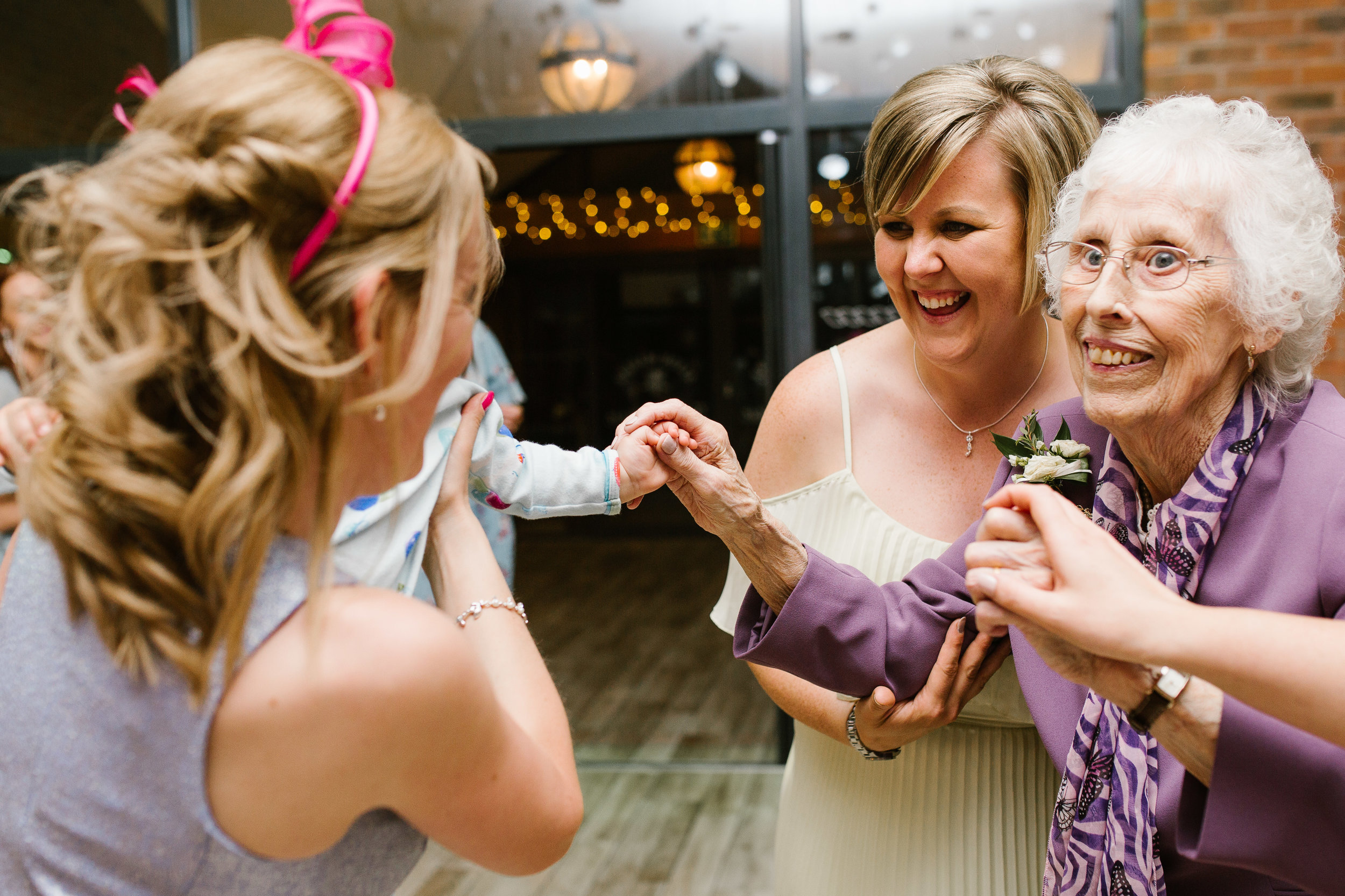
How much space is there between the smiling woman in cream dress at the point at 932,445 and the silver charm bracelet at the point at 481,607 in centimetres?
63

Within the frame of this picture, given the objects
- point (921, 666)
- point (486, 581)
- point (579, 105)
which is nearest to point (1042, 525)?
point (921, 666)

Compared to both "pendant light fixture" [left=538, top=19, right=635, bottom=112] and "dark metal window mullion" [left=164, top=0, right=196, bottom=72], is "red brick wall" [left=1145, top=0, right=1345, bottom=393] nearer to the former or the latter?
"pendant light fixture" [left=538, top=19, right=635, bottom=112]

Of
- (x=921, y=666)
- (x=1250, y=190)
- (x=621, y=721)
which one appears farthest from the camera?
(x=621, y=721)

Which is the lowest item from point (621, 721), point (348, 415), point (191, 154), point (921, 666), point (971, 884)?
point (621, 721)

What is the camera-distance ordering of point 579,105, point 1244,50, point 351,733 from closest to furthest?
point 351,733 < point 1244,50 < point 579,105

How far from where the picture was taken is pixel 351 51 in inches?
35.4

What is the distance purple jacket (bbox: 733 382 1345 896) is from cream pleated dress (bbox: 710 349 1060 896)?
0.17 meters

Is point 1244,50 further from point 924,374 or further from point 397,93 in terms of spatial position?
point 397,93

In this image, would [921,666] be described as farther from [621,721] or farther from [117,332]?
[621,721]

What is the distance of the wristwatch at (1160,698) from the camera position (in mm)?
1006

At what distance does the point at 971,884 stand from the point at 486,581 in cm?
98

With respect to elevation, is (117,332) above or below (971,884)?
above

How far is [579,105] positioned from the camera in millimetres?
4145

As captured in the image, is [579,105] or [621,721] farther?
[621,721]
